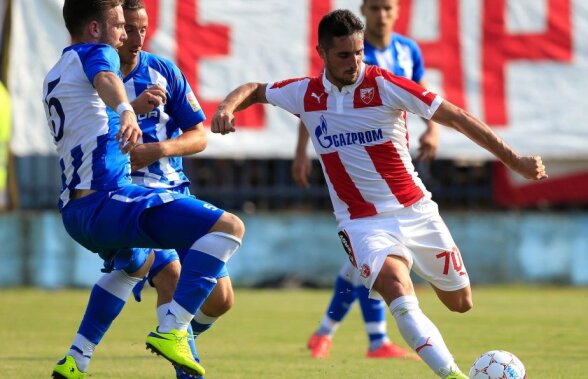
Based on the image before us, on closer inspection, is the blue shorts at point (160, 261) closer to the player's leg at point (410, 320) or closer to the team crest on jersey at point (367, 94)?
the player's leg at point (410, 320)

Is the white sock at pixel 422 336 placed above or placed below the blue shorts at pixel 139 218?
below

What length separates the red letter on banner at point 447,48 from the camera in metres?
15.0

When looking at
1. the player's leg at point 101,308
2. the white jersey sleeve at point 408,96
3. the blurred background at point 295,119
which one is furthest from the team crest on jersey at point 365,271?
the blurred background at point 295,119

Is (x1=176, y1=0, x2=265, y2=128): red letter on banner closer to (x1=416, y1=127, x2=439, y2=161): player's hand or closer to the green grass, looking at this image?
the green grass

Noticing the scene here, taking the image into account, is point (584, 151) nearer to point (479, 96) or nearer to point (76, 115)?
point (479, 96)

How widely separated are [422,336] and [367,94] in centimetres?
140

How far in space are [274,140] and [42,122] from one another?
3019 millimetres

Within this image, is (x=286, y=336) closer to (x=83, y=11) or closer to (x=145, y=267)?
(x=145, y=267)

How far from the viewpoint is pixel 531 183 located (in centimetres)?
1526

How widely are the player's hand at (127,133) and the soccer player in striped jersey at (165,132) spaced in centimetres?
93

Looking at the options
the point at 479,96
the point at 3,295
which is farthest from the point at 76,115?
the point at 479,96

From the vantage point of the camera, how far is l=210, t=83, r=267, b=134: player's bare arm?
19.5 ft

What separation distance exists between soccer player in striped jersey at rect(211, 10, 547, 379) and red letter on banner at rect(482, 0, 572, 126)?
901 cm

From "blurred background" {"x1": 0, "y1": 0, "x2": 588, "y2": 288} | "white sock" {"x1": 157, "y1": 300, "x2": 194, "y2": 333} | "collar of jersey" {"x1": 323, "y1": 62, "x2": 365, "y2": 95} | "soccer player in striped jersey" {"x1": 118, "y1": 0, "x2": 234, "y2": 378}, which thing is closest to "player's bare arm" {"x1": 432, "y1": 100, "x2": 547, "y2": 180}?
"collar of jersey" {"x1": 323, "y1": 62, "x2": 365, "y2": 95}
